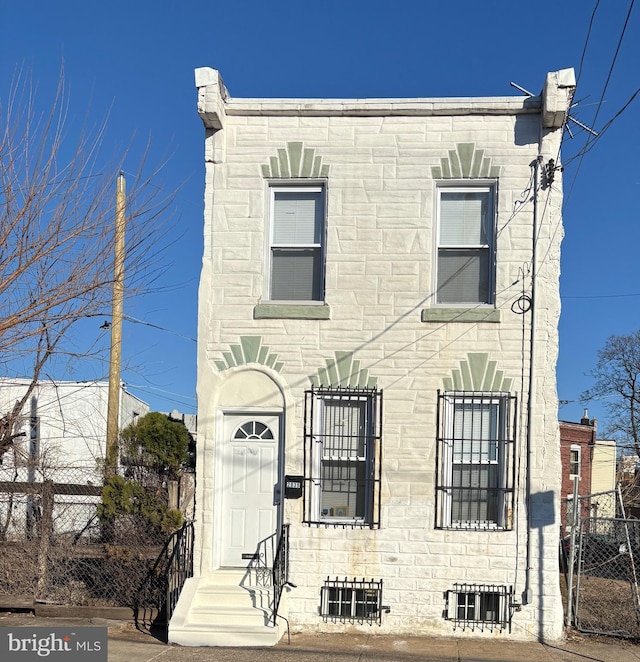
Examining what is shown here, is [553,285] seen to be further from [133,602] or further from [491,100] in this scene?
[133,602]

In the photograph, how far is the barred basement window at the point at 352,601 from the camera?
1003 cm

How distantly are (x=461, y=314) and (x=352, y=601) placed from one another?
146 inches

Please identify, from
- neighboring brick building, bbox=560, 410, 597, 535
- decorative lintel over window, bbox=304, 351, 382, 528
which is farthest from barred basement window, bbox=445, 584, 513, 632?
neighboring brick building, bbox=560, 410, 597, 535

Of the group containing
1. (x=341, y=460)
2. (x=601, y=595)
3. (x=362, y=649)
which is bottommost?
(x=362, y=649)

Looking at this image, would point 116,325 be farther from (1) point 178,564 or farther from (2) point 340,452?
(2) point 340,452

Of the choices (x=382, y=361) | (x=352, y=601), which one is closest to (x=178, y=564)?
(x=352, y=601)

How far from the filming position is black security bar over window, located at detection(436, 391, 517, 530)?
33.3 feet

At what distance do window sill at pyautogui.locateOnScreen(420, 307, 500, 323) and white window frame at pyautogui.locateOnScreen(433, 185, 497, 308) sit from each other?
124mm

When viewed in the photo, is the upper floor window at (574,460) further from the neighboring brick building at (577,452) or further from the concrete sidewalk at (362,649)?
the concrete sidewalk at (362,649)

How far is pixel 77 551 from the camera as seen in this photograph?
424 inches

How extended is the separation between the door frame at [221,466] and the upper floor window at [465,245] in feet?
8.54

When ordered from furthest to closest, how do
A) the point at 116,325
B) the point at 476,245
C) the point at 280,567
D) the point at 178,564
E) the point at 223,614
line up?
the point at 116,325 < the point at 476,245 < the point at 178,564 < the point at 280,567 < the point at 223,614

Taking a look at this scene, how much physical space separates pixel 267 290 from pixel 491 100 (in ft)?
12.1

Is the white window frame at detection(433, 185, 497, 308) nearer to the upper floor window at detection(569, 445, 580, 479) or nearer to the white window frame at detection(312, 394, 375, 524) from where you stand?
the white window frame at detection(312, 394, 375, 524)
